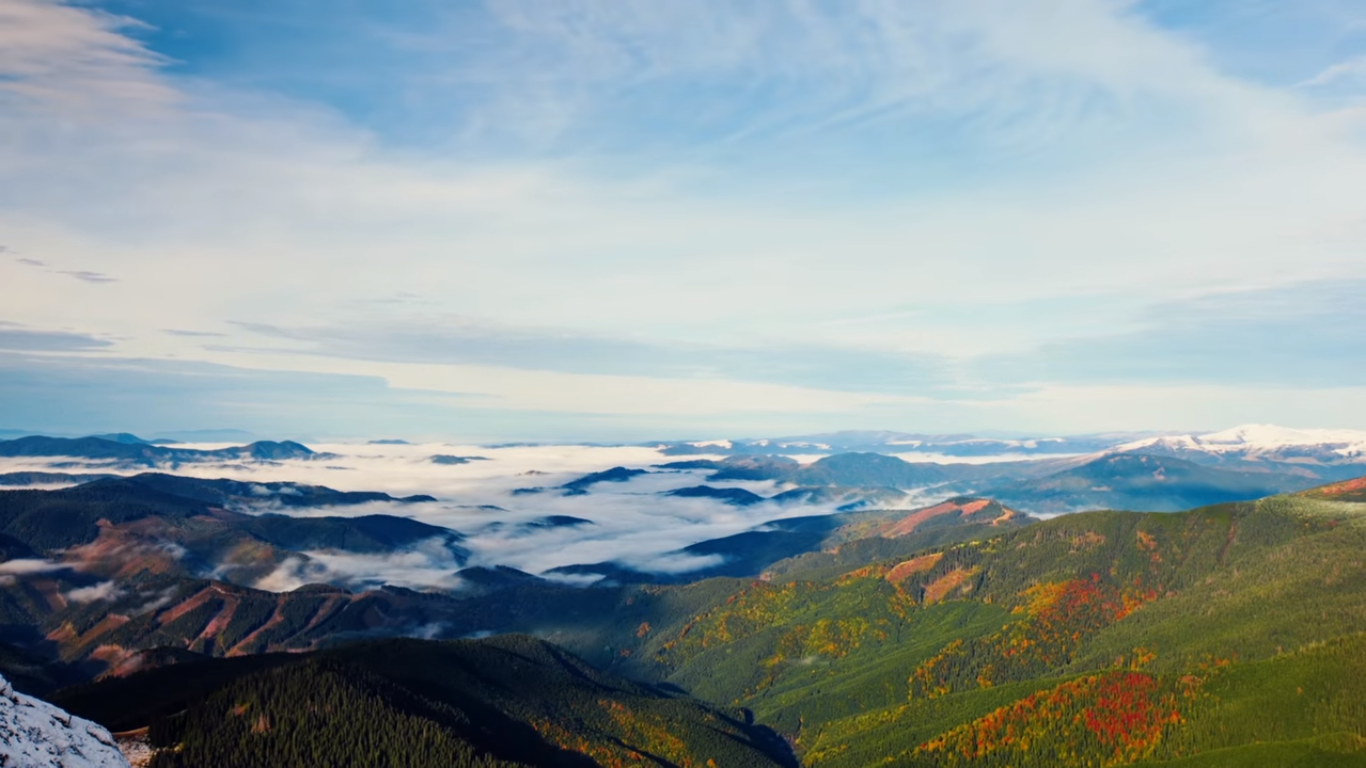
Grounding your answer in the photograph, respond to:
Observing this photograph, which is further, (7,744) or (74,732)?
(74,732)

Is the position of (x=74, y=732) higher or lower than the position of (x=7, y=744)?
lower
